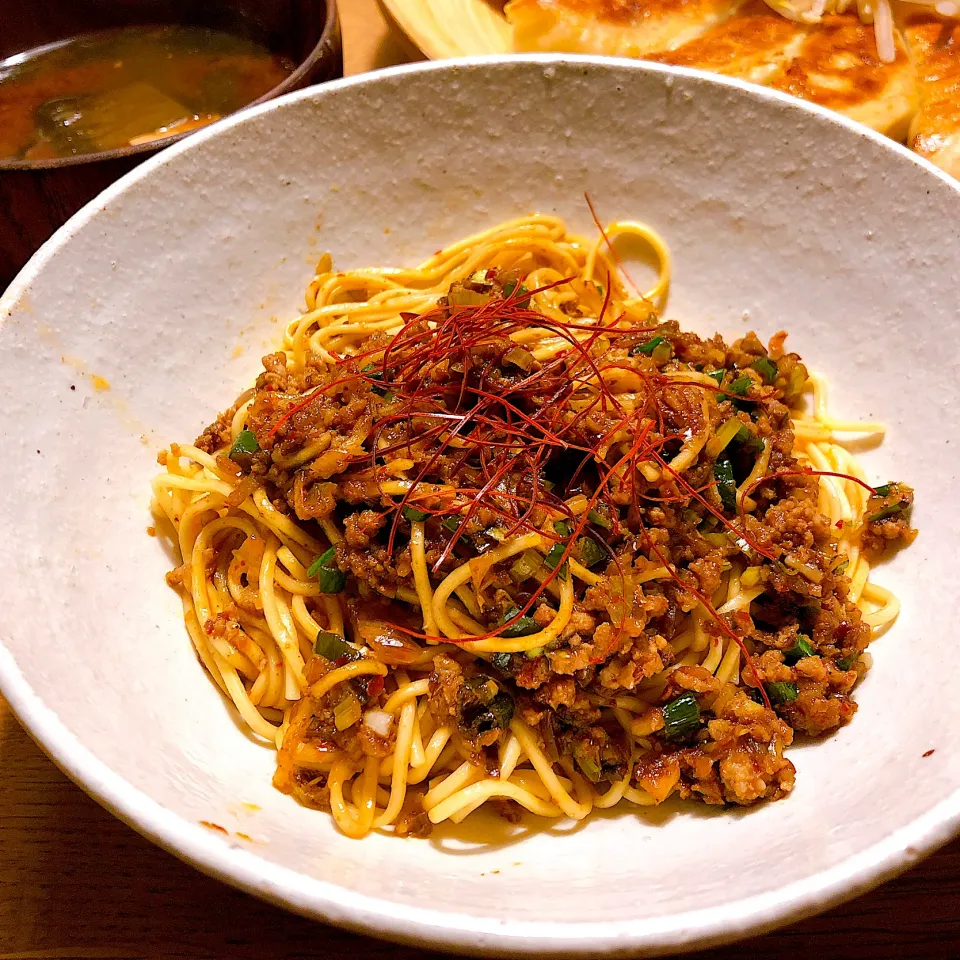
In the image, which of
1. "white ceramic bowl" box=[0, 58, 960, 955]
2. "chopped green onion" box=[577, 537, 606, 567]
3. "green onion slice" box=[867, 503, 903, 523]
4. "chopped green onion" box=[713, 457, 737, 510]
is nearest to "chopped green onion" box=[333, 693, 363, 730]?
"white ceramic bowl" box=[0, 58, 960, 955]

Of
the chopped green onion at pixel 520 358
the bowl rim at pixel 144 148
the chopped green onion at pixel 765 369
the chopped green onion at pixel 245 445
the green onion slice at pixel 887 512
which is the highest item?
the bowl rim at pixel 144 148

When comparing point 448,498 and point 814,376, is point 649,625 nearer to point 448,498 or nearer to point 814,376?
point 448,498

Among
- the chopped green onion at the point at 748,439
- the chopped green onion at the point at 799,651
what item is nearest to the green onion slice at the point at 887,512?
the chopped green onion at the point at 748,439

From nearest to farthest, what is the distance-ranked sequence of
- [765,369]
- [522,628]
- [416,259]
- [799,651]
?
[522,628] → [799,651] → [765,369] → [416,259]

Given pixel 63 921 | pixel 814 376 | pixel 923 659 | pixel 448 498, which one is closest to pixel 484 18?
pixel 814 376

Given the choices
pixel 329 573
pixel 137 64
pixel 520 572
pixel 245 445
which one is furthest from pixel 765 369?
pixel 137 64

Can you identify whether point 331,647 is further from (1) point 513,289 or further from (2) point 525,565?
(1) point 513,289

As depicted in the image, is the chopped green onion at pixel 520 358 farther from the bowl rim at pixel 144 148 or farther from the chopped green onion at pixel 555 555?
the bowl rim at pixel 144 148
